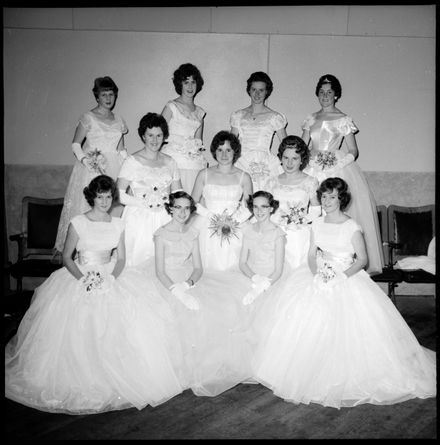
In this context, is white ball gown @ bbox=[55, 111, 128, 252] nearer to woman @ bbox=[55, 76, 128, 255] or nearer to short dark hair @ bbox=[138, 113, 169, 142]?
woman @ bbox=[55, 76, 128, 255]

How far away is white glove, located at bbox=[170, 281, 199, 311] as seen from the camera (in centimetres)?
340

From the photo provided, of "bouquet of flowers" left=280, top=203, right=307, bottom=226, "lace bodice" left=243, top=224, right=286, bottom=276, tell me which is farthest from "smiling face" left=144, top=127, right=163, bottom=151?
"bouquet of flowers" left=280, top=203, right=307, bottom=226

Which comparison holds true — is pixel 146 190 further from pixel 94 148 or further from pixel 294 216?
pixel 294 216

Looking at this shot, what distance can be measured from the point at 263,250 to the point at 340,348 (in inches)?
41.8

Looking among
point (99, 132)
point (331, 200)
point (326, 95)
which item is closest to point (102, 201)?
point (99, 132)

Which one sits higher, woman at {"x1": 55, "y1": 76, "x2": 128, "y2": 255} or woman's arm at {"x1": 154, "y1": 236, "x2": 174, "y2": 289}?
woman at {"x1": 55, "y1": 76, "x2": 128, "y2": 255}

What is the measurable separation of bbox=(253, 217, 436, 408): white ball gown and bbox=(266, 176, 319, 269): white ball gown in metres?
0.66

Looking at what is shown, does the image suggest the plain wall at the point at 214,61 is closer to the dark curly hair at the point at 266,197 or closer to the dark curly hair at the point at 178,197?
the dark curly hair at the point at 266,197

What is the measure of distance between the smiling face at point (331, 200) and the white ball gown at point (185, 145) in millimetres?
1622

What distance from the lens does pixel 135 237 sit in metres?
4.18

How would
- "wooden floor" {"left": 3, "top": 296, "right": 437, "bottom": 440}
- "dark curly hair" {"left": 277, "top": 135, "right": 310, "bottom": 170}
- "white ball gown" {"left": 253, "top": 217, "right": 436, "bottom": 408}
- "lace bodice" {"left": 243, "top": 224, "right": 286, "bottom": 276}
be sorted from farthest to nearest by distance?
1. "dark curly hair" {"left": 277, "top": 135, "right": 310, "bottom": 170}
2. "lace bodice" {"left": 243, "top": 224, "right": 286, "bottom": 276}
3. "white ball gown" {"left": 253, "top": 217, "right": 436, "bottom": 408}
4. "wooden floor" {"left": 3, "top": 296, "right": 437, "bottom": 440}

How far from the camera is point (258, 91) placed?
4.90 meters

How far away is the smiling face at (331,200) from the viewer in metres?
3.69

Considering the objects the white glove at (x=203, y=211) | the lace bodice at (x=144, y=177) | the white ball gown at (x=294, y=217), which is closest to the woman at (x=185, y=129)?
the lace bodice at (x=144, y=177)
